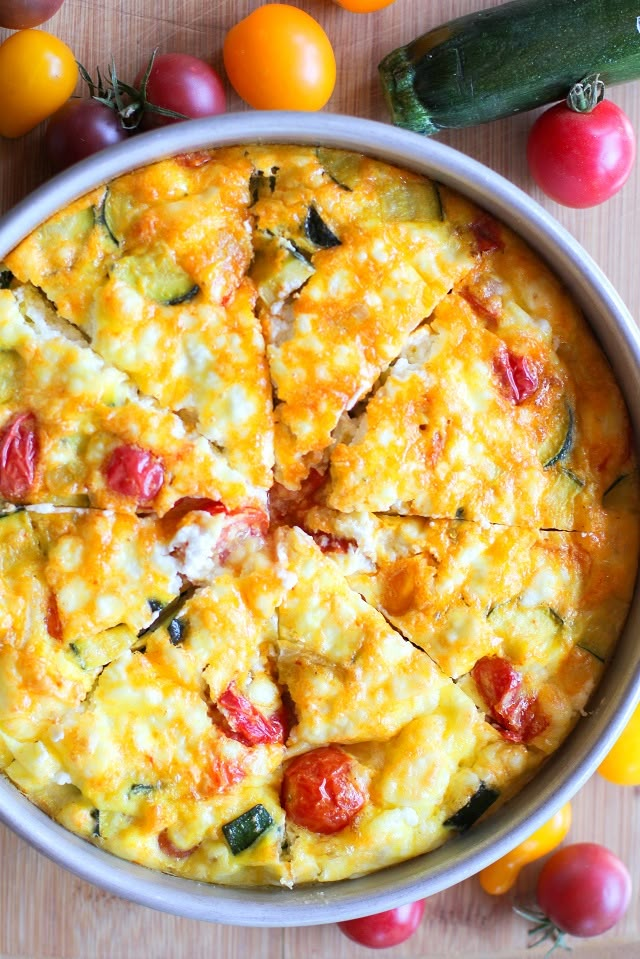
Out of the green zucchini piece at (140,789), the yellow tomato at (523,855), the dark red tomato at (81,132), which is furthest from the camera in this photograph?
the yellow tomato at (523,855)

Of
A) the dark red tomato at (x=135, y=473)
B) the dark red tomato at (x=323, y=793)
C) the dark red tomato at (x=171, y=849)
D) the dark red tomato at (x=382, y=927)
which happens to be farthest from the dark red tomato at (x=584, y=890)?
the dark red tomato at (x=135, y=473)

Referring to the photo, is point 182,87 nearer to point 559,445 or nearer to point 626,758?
point 559,445

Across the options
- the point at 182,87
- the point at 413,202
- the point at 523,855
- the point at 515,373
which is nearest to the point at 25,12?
the point at 182,87

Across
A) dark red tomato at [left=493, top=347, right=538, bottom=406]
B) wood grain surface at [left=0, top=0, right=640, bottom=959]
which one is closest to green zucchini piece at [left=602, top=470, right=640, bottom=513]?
dark red tomato at [left=493, top=347, right=538, bottom=406]

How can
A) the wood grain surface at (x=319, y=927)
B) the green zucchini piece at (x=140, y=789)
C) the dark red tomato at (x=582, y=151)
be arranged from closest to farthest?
1. the green zucchini piece at (x=140, y=789)
2. the dark red tomato at (x=582, y=151)
3. the wood grain surface at (x=319, y=927)

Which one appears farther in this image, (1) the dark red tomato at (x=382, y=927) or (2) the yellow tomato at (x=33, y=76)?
(1) the dark red tomato at (x=382, y=927)

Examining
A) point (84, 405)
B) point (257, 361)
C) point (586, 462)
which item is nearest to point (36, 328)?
point (84, 405)

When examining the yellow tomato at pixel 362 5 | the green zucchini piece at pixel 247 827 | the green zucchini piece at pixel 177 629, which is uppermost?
the yellow tomato at pixel 362 5

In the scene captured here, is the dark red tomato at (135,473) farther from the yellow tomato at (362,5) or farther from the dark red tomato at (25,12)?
the yellow tomato at (362,5)
